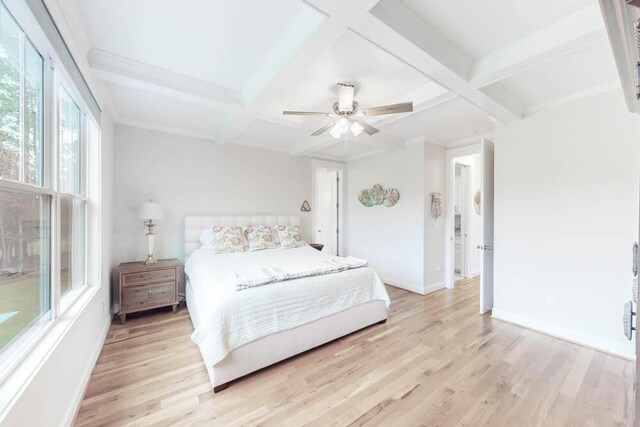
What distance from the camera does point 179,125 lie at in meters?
3.45

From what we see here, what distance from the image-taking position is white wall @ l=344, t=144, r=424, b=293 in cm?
407

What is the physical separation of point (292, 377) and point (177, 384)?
0.85 m

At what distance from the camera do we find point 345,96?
7.50 ft

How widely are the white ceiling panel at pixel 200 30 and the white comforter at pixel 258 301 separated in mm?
1785

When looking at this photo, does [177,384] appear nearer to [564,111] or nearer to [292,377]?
[292,377]

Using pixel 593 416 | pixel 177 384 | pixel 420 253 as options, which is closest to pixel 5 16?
pixel 177 384

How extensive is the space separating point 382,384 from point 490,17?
8.49 feet

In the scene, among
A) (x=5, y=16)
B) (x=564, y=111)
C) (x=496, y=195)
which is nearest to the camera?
(x=5, y=16)

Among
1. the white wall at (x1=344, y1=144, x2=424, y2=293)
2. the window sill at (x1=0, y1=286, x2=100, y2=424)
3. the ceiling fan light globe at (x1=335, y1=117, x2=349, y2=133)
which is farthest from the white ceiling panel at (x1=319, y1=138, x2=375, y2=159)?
the window sill at (x1=0, y1=286, x2=100, y2=424)

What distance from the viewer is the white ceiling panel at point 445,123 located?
287cm

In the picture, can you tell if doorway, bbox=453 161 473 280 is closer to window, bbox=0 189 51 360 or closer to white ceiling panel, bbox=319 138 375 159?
white ceiling panel, bbox=319 138 375 159

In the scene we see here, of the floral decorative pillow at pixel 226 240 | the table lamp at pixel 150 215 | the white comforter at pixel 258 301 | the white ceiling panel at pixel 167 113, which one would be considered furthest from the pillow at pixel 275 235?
the white ceiling panel at pixel 167 113

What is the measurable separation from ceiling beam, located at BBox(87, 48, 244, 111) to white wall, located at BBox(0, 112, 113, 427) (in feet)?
2.71

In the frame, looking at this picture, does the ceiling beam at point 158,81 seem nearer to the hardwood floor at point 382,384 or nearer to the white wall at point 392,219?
the hardwood floor at point 382,384
